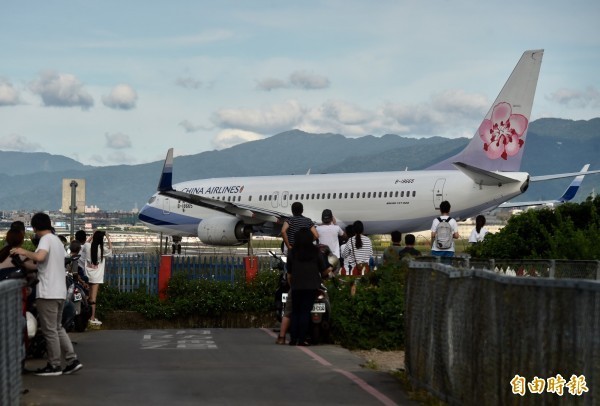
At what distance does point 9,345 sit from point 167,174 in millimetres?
33236

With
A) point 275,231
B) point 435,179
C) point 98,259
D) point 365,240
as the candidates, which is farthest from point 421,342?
point 275,231

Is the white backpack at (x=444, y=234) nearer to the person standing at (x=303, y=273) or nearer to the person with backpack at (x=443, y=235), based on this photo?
the person with backpack at (x=443, y=235)

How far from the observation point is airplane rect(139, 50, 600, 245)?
39.8 m

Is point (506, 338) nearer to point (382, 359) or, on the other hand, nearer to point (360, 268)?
point (382, 359)

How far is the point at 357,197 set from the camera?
143 feet

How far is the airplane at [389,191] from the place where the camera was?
39.8 meters

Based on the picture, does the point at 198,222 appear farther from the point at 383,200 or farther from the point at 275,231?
the point at 383,200

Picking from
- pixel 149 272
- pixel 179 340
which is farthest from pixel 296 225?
pixel 149 272

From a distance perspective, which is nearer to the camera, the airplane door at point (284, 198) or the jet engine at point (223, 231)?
the jet engine at point (223, 231)

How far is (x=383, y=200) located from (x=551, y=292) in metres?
34.8

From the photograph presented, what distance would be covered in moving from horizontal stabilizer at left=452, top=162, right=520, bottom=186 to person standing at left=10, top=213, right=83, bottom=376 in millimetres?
25467

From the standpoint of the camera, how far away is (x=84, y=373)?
43.7ft

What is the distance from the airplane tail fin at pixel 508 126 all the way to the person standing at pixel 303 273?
24.4 m

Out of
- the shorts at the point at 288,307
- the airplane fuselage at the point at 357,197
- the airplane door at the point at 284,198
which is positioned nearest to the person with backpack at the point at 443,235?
the shorts at the point at 288,307
